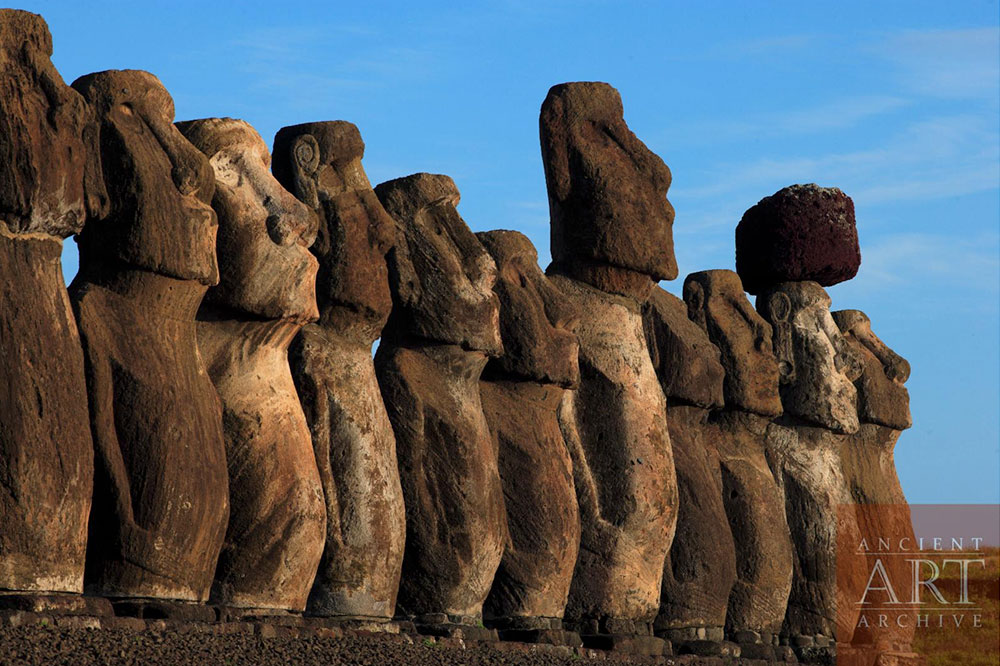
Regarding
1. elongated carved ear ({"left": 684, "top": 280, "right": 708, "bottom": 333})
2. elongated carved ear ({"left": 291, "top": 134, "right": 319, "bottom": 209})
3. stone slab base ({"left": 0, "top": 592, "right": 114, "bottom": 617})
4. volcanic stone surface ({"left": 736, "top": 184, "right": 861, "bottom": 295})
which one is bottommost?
stone slab base ({"left": 0, "top": 592, "right": 114, "bottom": 617})

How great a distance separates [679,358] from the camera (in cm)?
1288

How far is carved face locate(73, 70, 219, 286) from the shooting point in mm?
8539

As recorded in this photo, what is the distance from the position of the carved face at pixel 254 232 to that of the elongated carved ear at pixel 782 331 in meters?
6.12

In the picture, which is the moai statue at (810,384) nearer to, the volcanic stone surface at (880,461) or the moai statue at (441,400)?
the volcanic stone surface at (880,461)

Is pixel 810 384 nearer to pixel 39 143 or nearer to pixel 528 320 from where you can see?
pixel 528 320

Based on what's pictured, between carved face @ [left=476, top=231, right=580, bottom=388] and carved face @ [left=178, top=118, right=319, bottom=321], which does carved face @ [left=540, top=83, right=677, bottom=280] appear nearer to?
carved face @ [left=476, top=231, right=580, bottom=388]

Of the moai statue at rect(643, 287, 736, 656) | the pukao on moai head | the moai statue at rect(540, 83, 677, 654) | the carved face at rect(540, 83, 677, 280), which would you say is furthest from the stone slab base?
the pukao on moai head


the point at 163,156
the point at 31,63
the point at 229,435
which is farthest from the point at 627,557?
the point at 31,63

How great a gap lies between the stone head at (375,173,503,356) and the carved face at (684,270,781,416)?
339 centimetres

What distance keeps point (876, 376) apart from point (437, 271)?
615cm

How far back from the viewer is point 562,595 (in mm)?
11078

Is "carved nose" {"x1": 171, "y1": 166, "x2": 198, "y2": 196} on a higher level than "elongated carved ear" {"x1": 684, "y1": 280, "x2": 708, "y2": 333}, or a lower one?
lower

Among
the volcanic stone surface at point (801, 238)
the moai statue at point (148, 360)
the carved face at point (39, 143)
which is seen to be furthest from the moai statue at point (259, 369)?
the volcanic stone surface at point (801, 238)

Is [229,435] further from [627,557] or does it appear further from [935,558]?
[935,558]
